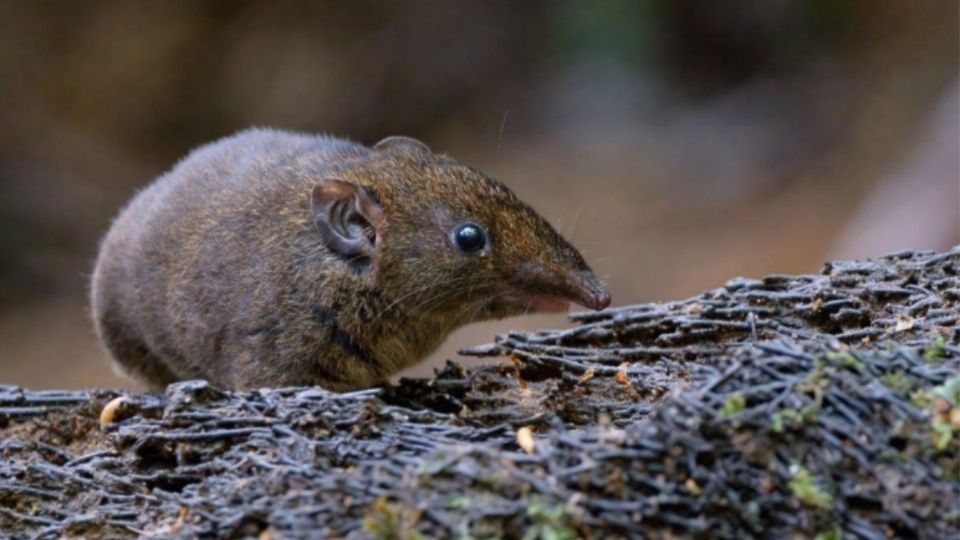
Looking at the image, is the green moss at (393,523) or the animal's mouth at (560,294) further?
the animal's mouth at (560,294)

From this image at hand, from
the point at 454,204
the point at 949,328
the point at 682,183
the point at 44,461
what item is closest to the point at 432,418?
the point at 454,204

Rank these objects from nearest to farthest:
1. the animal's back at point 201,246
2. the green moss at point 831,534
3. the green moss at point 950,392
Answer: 1. the green moss at point 831,534
2. the green moss at point 950,392
3. the animal's back at point 201,246

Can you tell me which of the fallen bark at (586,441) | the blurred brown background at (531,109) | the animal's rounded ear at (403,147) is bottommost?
the fallen bark at (586,441)

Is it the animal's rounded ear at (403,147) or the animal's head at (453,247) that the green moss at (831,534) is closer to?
the animal's head at (453,247)

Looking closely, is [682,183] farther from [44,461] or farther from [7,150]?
[44,461]

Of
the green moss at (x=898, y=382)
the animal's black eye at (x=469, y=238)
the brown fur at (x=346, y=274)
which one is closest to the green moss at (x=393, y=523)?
the green moss at (x=898, y=382)

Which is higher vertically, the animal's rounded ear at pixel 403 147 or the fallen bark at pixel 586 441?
the animal's rounded ear at pixel 403 147
